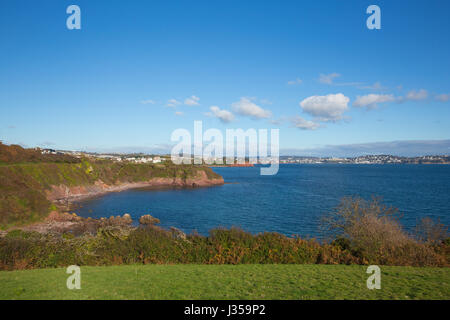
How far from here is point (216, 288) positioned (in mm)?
8961

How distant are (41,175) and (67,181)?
7.52 metres

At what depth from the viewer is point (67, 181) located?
66.0 meters

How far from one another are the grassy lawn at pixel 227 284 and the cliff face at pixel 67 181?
3013 centimetres

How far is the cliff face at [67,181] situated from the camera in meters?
36.5

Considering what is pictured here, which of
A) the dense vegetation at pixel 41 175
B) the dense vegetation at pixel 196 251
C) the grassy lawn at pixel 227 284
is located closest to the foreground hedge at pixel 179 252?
the dense vegetation at pixel 196 251

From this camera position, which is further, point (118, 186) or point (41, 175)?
point (118, 186)

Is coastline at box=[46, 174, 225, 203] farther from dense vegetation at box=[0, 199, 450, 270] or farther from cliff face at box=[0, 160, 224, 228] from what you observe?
dense vegetation at box=[0, 199, 450, 270]

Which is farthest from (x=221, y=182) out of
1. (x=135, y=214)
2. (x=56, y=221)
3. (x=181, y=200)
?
(x=56, y=221)

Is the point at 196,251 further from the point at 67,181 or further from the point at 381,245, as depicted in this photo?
the point at 67,181

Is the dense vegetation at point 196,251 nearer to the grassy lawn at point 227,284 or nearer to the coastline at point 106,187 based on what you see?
the grassy lawn at point 227,284

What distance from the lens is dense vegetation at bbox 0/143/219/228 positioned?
3597cm

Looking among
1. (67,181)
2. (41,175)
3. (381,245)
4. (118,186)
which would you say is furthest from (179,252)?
(118,186)
